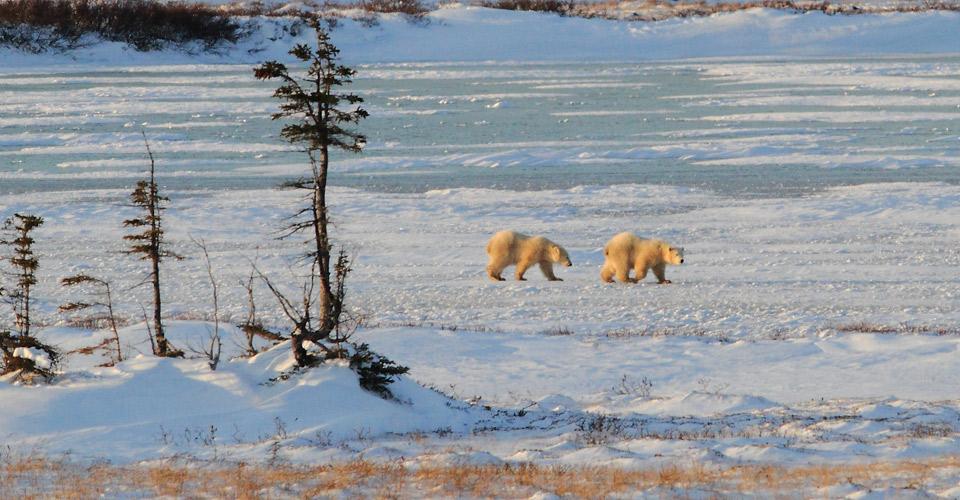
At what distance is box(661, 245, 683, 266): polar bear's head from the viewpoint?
18047 mm

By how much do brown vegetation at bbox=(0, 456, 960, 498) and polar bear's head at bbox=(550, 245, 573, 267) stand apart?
937 cm

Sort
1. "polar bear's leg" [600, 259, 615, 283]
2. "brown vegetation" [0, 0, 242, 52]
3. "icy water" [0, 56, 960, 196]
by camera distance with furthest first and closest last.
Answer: "brown vegetation" [0, 0, 242, 52]
"icy water" [0, 56, 960, 196]
"polar bear's leg" [600, 259, 615, 283]

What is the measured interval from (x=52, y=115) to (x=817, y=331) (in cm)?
2873

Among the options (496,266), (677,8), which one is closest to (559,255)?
(496,266)

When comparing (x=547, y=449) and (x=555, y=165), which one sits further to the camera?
(x=555, y=165)

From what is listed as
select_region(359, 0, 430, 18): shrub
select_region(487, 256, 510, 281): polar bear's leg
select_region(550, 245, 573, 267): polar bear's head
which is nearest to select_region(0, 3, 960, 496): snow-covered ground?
select_region(487, 256, 510, 281): polar bear's leg

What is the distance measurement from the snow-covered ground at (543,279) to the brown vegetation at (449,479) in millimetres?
336

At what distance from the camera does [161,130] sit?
116 ft

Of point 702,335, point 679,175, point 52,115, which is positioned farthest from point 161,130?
point 702,335

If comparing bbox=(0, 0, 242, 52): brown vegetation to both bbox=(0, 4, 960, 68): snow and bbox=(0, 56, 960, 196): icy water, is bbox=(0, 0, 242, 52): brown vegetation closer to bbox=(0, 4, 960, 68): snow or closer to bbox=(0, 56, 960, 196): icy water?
bbox=(0, 4, 960, 68): snow

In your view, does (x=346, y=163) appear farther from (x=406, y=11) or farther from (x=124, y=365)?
(x=406, y=11)

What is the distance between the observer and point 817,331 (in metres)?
15.7

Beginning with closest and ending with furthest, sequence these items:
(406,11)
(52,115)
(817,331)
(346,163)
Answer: (817,331)
(346,163)
(52,115)
(406,11)

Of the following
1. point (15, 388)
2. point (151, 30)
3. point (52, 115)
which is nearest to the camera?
point (15, 388)
